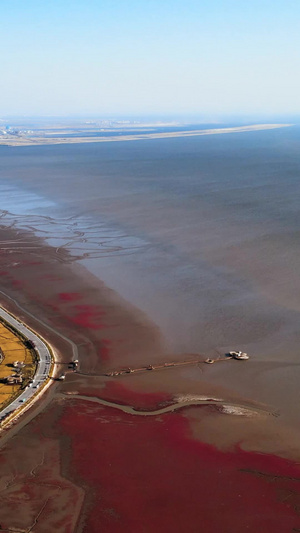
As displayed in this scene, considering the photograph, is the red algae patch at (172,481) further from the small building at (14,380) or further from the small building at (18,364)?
the small building at (18,364)

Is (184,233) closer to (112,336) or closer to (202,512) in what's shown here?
(112,336)

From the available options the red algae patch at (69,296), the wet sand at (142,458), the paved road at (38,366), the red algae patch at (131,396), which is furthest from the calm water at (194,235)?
the paved road at (38,366)

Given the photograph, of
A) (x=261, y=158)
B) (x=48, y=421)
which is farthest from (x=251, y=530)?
(x=261, y=158)

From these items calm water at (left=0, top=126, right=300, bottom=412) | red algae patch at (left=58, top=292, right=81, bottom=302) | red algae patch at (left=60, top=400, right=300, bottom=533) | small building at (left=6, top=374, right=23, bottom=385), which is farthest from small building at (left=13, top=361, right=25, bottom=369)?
red algae patch at (left=58, top=292, right=81, bottom=302)

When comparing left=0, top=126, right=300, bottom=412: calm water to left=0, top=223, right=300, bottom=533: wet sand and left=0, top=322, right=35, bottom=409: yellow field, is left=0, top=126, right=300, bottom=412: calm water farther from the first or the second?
left=0, top=322, right=35, bottom=409: yellow field


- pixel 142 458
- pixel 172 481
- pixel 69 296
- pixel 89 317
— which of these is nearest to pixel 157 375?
pixel 142 458
